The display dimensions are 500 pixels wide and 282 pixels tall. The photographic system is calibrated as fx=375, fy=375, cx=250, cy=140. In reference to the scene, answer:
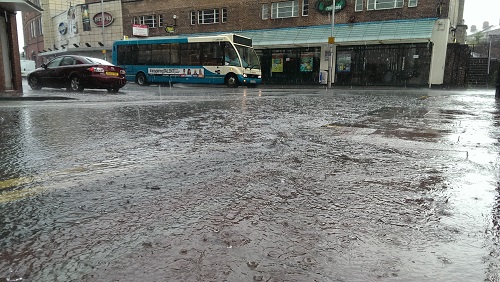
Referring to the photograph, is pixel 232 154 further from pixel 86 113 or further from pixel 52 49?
pixel 52 49

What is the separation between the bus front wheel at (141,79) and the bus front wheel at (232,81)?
21.4 feet

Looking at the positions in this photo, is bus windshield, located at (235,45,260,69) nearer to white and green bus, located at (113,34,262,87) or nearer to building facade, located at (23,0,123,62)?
white and green bus, located at (113,34,262,87)

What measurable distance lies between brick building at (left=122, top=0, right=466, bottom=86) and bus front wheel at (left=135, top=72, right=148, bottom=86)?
1022 cm

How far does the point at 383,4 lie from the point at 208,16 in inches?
603

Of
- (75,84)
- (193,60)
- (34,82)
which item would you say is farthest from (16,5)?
(193,60)

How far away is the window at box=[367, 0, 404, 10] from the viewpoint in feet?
85.1

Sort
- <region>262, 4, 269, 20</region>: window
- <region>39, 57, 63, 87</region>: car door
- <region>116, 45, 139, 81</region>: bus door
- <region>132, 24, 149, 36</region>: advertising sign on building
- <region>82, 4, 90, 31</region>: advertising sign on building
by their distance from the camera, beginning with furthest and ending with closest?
1. <region>82, 4, 90, 31</region>: advertising sign on building
2. <region>132, 24, 149, 36</region>: advertising sign on building
3. <region>262, 4, 269, 20</region>: window
4. <region>116, 45, 139, 81</region>: bus door
5. <region>39, 57, 63, 87</region>: car door

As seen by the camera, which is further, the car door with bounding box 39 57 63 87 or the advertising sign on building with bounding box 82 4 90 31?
the advertising sign on building with bounding box 82 4 90 31

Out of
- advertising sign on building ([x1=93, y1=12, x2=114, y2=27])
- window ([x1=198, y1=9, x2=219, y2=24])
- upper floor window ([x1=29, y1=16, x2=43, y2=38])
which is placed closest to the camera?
window ([x1=198, y1=9, x2=219, y2=24])

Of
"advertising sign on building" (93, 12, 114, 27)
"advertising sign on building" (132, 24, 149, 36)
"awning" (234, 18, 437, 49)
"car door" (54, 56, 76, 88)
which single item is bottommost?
"car door" (54, 56, 76, 88)

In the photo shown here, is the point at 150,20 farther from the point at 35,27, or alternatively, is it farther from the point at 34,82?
the point at 35,27

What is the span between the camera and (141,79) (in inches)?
1028

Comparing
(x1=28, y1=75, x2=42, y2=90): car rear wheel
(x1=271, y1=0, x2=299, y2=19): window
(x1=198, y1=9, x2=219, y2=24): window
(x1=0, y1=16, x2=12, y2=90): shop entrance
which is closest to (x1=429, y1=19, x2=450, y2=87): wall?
(x1=271, y1=0, x2=299, y2=19): window

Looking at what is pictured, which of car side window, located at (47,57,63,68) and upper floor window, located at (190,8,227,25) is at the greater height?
upper floor window, located at (190,8,227,25)
